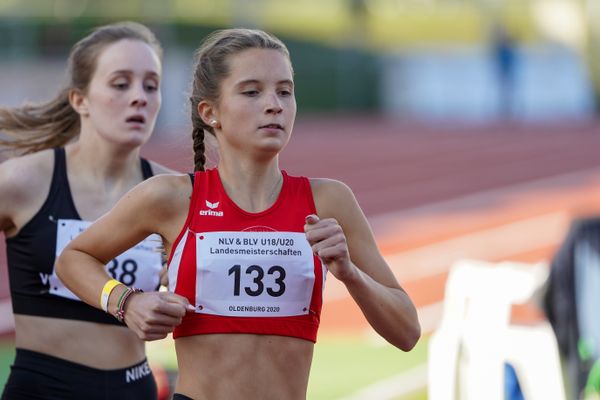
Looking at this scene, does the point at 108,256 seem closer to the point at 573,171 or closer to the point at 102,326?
the point at 102,326

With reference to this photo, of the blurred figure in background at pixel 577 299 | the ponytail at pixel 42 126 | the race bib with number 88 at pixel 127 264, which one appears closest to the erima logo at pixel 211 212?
the race bib with number 88 at pixel 127 264

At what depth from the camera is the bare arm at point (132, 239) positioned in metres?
2.81

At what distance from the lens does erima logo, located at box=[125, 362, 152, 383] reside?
3789 millimetres

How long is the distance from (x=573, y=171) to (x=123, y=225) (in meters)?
15.2

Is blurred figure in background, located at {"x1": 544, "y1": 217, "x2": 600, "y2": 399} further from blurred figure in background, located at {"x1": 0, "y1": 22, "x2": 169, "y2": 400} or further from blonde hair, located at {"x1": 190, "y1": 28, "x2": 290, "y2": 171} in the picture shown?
blonde hair, located at {"x1": 190, "y1": 28, "x2": 290, "y2": 171}

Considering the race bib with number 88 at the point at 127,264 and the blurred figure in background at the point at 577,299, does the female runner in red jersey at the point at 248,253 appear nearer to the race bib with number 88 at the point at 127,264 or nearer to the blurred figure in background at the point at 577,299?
the race bib with number 88 at the point at 127,264

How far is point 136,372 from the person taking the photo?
383 cm

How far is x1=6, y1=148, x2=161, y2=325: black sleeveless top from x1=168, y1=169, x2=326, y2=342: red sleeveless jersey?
2.91ft

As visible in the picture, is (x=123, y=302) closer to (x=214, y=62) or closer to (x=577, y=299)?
(x=214, y=62)

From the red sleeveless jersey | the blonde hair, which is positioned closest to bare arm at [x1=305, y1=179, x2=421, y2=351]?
the red sleeveless jersey

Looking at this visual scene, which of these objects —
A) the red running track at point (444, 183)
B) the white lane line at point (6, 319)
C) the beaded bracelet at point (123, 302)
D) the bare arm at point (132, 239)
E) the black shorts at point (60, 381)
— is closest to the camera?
the bare arm at point (132, 239)

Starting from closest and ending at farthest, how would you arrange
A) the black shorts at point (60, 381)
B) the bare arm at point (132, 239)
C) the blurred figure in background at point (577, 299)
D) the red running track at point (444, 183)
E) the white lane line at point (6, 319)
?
the bare arm at point (132, 239)
the black shorts at point (60, 381)
the blurred figure in background at point (577, 299)
the white lane line at point (6, 319)
the red running track at point (444, 183)

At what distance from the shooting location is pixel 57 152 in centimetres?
395

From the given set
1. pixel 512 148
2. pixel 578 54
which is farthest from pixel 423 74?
pixel 512 148
